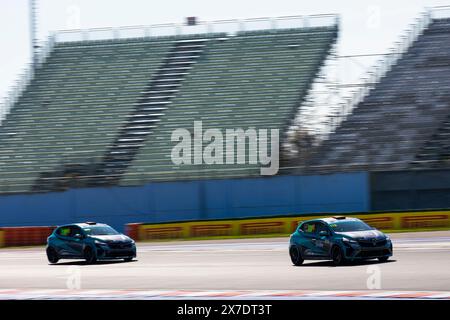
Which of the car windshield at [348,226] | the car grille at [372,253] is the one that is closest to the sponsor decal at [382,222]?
the car windshield at [348,226]

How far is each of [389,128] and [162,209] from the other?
1194 cm

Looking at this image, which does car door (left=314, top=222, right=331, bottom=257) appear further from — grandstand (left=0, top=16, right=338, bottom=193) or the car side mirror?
grandstand (left=0, top=16, right=338, bottom=193)

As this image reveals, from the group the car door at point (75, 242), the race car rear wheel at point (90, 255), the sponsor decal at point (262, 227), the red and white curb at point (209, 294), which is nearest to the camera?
the red and white curb at point (209, 294)

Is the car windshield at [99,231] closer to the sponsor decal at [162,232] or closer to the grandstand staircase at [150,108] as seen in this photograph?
the sponsor decal at [162,232]

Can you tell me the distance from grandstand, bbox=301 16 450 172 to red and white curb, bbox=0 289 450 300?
28.1m

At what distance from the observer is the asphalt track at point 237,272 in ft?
55.0

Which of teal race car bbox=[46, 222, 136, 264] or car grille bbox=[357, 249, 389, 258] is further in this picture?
teal race car bbox=[46, 222, 136, 264]

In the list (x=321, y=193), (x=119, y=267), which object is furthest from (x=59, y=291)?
(x=321, y=193)

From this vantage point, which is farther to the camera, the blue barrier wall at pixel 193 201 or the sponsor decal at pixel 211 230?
the blue barrier wall at pixel 193 201

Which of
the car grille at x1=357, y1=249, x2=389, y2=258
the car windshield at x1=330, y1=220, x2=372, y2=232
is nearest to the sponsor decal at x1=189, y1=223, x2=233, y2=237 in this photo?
the car windshield at x1=330, y1=220, x2=372, y2=232

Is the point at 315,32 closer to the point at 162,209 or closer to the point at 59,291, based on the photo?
the point at 162,209

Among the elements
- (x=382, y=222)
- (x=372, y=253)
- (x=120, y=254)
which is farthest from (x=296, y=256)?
(x=382, y=222)

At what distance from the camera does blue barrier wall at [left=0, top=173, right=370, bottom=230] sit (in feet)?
145

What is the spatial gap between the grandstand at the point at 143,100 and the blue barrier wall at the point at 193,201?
0.99 meters
